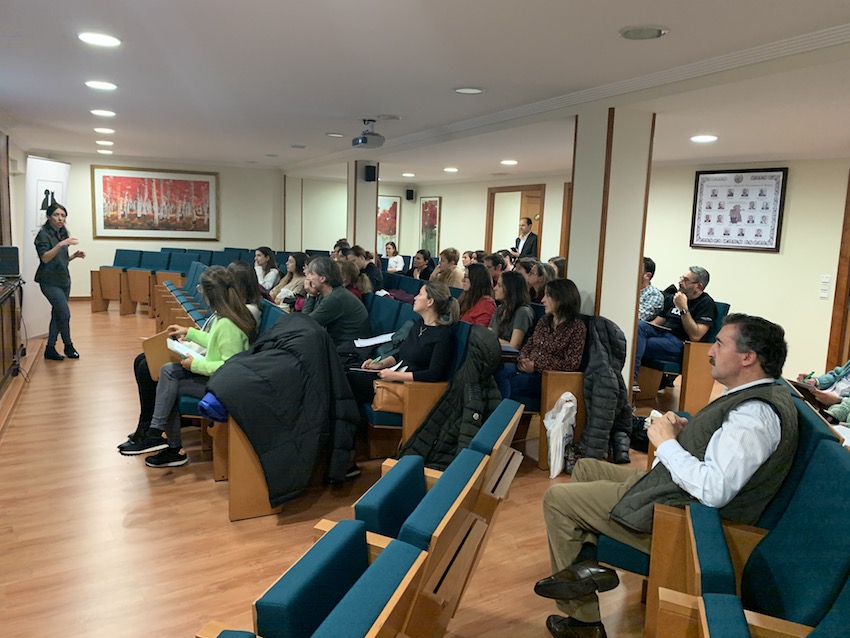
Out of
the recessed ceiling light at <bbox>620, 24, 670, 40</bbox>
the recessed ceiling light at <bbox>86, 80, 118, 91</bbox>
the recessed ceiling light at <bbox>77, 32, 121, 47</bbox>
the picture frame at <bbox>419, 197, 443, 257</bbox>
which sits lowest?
the picture frame at <bbox>419, 197, 443, 257</bbox>

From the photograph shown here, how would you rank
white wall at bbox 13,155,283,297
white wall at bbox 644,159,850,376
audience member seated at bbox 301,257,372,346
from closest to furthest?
audience member seated at bbox 301,257,372,346, white wall at bbox 644,159,850,376, white wall at bbox 13,155,283,297

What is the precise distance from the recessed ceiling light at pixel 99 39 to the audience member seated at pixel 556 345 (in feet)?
10.3

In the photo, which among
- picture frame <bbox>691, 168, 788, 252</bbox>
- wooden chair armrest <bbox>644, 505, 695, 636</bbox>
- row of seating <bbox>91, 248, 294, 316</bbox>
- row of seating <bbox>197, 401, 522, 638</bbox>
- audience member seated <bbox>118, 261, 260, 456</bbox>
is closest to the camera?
row of seating <bbox>197, 401, 522, 638</bbox>

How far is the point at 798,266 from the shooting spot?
23.7ft

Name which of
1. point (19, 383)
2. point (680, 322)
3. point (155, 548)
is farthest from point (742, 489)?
point (19, 383)

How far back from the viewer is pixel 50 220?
22.1ft

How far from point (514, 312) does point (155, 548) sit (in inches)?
110

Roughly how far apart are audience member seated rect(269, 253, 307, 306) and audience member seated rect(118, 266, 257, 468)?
2.70m

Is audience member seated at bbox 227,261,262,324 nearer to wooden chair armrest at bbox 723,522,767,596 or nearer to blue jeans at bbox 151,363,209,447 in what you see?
blue jeans at bbox 151,363,209,447

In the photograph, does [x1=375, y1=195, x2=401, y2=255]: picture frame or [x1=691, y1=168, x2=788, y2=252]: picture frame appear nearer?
[x1=691, y1=168, x2=788, y2=252]: picture frame

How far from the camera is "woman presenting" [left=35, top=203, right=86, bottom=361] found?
21.7 feet

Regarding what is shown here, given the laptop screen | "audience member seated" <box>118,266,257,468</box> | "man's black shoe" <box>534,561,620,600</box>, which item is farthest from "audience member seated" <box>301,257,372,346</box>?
the laptop screen

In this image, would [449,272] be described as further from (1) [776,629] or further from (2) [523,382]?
(1) [776,629]

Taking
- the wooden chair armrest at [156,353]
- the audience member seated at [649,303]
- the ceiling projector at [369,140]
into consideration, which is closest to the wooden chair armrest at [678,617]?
the wooden chair armrest at [156,353]
